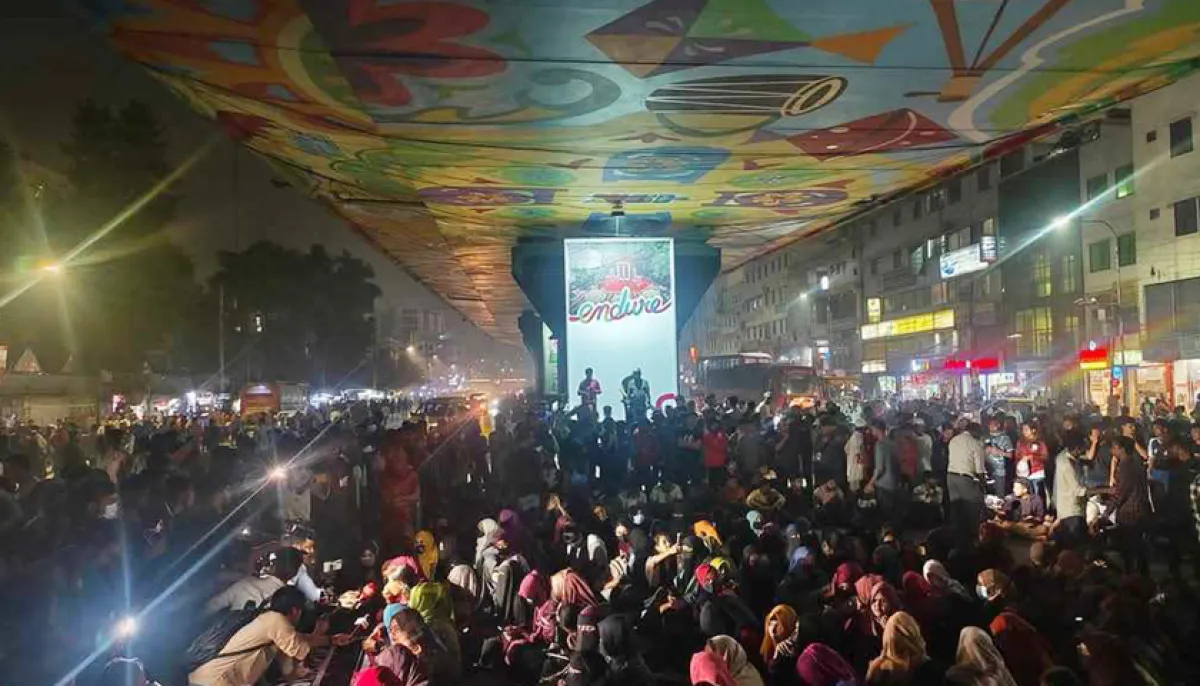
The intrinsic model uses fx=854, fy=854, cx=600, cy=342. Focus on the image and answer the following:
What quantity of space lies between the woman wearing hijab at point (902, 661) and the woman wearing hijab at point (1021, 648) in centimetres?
48

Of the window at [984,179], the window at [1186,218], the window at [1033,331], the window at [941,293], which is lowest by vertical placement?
the window at [1033,331]

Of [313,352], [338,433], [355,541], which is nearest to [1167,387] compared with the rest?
[338,433]

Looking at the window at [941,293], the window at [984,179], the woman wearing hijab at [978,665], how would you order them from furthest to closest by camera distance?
the window at [941,293] → the window at [984,179] → the woman wearing hijab at [978,665]

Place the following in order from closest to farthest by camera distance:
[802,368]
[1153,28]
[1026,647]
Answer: [1026,647]
[1153,28]
[802,368]

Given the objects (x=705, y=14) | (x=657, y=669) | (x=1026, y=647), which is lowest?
(x=657, y=669)

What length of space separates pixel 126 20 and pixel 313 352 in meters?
49.3

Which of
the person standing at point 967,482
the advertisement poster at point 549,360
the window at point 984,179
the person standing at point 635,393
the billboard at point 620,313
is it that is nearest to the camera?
the person standing at point 967,482

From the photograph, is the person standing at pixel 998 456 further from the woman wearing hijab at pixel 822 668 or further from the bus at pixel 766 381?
the bus at pixel 766 381

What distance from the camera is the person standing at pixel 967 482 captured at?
10523mm

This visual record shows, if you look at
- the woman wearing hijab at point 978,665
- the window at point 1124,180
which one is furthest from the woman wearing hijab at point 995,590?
the window at point 1124,180

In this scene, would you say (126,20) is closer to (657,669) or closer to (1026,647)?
(657,669)

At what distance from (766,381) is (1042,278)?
60.4ft

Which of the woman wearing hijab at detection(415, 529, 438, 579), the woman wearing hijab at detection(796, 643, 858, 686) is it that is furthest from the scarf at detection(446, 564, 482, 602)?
the woman wearing hijab at detection(796, 643, 858, 686)

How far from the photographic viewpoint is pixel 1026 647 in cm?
517
